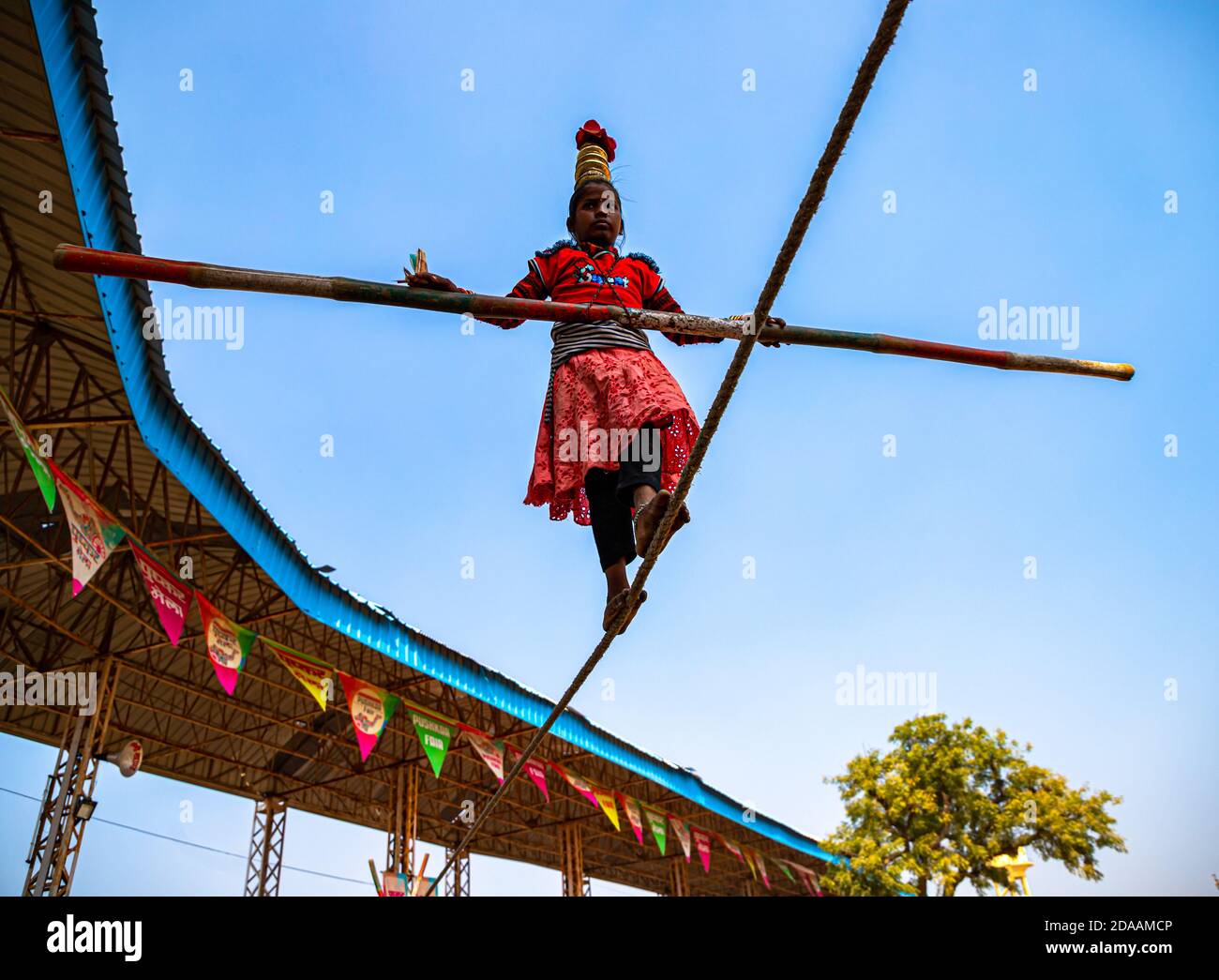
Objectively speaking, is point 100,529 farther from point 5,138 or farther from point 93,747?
point 93,747

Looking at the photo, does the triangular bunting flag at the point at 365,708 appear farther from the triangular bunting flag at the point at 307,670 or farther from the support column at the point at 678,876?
the support column at the point at 678,876

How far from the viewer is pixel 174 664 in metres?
11.1

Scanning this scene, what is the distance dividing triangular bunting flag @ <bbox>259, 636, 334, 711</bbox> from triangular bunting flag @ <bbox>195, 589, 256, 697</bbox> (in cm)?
44

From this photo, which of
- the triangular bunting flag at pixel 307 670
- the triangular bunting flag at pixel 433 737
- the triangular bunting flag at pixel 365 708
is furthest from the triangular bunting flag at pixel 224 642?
the triangular bunting flag at pixel 433 737

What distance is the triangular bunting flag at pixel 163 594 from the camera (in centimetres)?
666

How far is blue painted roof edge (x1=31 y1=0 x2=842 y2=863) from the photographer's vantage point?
389 centimetres

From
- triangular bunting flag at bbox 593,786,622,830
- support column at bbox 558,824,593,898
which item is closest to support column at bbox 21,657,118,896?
triangular bunting flag at bbox 593,786,622,830

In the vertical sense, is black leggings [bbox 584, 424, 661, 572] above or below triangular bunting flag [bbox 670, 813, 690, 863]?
above

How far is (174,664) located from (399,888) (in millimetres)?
4125

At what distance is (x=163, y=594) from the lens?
22.3ft

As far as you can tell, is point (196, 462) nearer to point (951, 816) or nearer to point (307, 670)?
point (307, 670)

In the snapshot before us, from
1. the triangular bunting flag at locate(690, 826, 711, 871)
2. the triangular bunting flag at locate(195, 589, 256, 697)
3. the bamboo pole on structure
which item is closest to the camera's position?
the bamboo pole on structure

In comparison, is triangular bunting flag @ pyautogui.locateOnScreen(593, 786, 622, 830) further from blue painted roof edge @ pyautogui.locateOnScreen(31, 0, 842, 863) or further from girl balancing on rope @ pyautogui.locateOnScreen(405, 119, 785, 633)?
girl balancing on rope @ pyautogui.locateOnScreen(405, 119, 785, 633)
